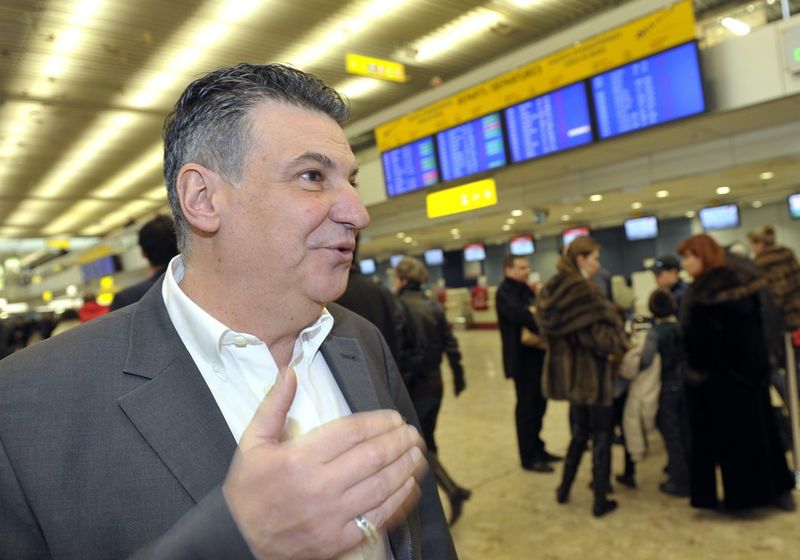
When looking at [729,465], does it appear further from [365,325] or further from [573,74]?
[573,74]

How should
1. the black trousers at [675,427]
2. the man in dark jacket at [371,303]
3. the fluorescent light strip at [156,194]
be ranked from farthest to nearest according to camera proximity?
the fluorescent light strip at [156,194], the black trousers at [675,427], the man in dark jacket at [371,303]

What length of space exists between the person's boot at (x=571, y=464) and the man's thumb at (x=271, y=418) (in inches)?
146

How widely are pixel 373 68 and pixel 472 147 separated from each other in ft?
5.16

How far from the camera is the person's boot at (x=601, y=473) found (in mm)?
3853

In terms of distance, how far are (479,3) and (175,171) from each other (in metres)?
7.11

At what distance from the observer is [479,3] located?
736 centimetres

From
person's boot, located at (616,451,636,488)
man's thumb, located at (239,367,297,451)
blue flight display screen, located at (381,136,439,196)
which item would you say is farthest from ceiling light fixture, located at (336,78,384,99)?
man's thumb, located at (239,367,297,451)

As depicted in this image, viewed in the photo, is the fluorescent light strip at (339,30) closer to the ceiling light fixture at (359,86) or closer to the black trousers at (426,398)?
the ceiling light fixture at (359,86)

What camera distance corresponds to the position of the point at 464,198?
752cm

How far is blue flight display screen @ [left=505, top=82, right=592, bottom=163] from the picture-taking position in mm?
6203

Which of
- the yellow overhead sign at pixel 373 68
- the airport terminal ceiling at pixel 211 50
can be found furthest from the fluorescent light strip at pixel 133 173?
the yellow overhead sign at pixel 373 68

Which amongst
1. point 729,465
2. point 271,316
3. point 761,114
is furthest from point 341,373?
point 761,114

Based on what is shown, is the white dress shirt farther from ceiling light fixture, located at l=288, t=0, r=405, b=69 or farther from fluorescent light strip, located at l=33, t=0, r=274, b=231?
fluorescent light strip, located at l=33, t=0, r=274, b=231

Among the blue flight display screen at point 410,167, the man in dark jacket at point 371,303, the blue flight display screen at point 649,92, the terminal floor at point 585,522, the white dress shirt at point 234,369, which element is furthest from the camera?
the blue flight display screen at point 410,167
